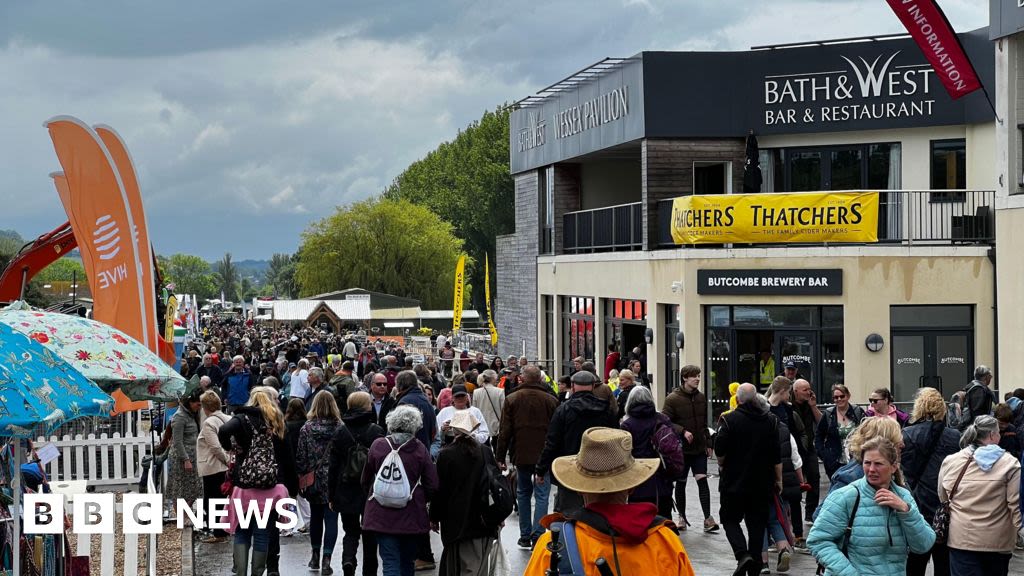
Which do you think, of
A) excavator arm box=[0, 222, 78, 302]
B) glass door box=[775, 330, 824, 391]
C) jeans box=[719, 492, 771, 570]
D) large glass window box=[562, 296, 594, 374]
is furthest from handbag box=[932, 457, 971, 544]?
large glass window box=[562, 296, 594, 374]

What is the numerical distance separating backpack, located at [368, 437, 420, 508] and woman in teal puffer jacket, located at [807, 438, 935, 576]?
3.73 meters

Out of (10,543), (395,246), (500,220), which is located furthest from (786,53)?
(395,246)

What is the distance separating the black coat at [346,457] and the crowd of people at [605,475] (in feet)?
0.04

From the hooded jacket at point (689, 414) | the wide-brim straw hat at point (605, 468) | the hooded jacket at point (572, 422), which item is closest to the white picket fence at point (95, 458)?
the hooded jacket at point (689, 414)

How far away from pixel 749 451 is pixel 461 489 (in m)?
2.58

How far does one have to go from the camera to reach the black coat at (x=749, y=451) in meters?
11.1

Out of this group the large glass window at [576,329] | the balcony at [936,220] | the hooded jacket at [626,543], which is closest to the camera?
the hooded jacket at [626,543]

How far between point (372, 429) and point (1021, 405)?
7.10 meters

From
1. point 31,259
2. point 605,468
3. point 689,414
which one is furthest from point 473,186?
point 605,468

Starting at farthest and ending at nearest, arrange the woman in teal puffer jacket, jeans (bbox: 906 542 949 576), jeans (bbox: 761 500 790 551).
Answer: jeans (bbox: 761 500 790 551) → jeans (bbox: 906 542 949 576) → the woman in teal puffer jacket

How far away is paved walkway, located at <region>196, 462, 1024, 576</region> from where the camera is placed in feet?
40.3

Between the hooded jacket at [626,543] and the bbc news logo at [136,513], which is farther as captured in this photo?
the bbc news logo at [136,513]

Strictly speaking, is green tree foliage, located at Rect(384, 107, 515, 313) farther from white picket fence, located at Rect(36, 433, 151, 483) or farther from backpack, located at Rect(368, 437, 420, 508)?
backpack, located at Rect(368, 437, 420, 508)

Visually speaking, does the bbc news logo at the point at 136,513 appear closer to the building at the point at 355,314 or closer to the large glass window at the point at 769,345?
the large glass window at the point at 769,345
